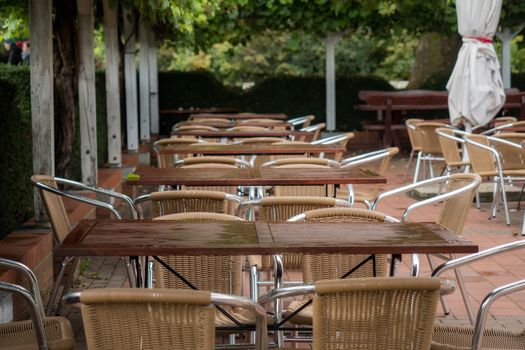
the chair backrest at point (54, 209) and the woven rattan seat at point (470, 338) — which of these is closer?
the woven rattan seat at point (470, 338)

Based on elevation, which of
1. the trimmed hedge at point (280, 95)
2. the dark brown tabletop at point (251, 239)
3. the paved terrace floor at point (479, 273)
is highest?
the dark brown tabletop at point (251, 239)

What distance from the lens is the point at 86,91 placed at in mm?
9234

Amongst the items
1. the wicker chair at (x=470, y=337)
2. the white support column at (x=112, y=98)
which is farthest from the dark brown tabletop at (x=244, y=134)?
the wicker chair at (x=470, y=337)

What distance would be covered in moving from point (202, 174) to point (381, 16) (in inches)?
510

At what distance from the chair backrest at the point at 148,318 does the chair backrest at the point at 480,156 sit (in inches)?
276

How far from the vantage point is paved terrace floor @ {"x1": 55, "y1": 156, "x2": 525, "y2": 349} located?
19.5ft

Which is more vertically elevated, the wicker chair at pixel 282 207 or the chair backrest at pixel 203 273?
the wicker chair at pixel 282 207

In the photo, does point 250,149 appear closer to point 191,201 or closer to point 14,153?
point 14,153

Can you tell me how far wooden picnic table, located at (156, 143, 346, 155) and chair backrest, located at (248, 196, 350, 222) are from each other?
3.17 m

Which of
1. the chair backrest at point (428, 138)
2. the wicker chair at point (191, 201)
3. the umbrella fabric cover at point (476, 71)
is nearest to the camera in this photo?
the wicker chair at point (191, 201)

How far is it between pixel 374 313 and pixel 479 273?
4.31 metres

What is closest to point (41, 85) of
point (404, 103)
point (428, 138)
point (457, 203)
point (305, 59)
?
point (457, 203)

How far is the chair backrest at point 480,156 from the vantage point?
9.82 meters

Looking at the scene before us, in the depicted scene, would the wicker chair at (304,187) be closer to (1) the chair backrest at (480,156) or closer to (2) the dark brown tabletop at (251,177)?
(2) the dark brown tabletop at (251,177)
